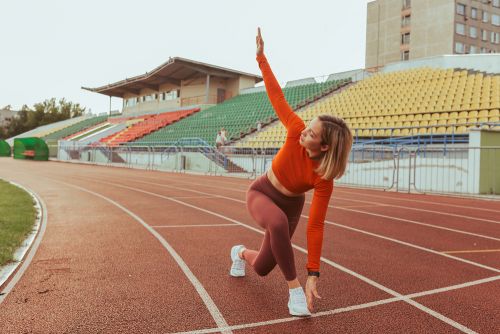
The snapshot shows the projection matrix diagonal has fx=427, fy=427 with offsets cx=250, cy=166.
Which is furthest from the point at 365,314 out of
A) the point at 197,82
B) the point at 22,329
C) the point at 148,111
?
the point at 148,111

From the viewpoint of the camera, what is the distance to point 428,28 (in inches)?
2195

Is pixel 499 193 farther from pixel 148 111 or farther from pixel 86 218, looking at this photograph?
pixel 148 111

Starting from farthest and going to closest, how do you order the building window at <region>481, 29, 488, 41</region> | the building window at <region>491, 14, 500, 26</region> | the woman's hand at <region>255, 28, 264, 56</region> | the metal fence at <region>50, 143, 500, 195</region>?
the building window at <region>491, 14, 500, 26</region>
the building window at <region>481, 29, 488, 41</region>
the metal fence at <region>50, 143, 500, 195</region>
the woman's hand at <region>255, 28, 264, 56</region>

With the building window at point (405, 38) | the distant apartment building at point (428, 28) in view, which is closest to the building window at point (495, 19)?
the distant apartment building at point (428, 28)

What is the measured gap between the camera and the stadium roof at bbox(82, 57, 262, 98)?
36.8 metres

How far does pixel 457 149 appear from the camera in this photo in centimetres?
1227

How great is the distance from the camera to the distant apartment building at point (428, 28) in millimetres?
54688

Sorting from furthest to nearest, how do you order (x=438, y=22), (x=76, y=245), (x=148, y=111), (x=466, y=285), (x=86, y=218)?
(x=438, y=22), (x=148, y=111), (x=86, y=218), (x=76, y=245), (x=466, y=285)

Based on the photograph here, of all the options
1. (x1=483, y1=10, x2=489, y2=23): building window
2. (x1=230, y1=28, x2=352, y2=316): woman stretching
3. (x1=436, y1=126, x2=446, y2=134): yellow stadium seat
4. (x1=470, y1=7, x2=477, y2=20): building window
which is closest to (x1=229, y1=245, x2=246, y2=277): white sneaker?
(x1=230, y1=28, x2=352, y2=316): woman stretching

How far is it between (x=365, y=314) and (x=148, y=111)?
44.9 meters

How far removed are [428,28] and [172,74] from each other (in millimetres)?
35462

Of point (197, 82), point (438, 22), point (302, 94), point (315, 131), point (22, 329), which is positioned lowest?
point (22, 329)

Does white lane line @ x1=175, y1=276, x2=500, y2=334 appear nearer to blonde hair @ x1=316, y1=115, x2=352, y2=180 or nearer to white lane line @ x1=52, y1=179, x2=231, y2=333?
white lane line @ x1=52, y1=179, x2=231, y2=333

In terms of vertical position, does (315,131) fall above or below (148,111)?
below
